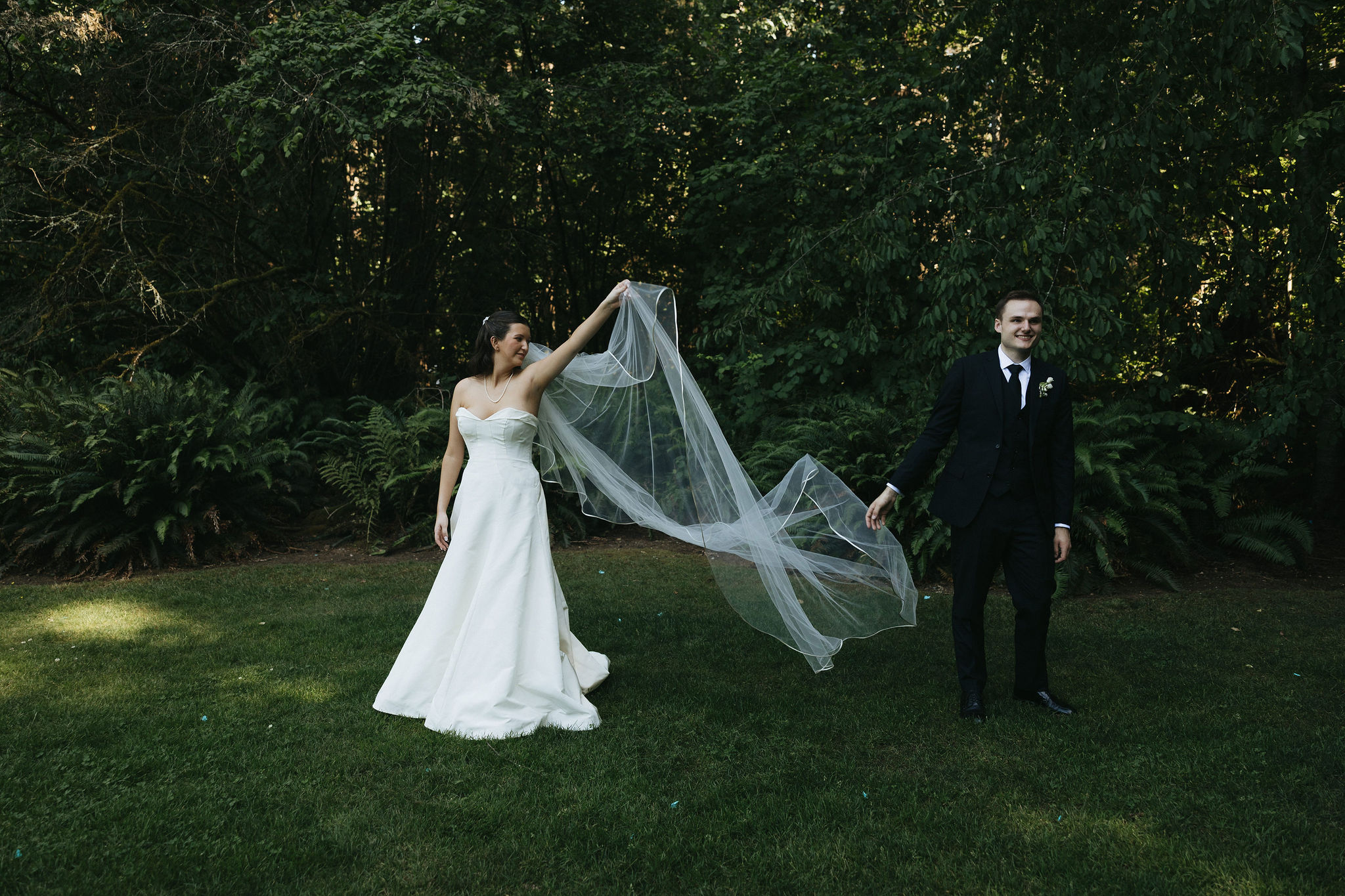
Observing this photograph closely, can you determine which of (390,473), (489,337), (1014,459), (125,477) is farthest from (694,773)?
(125,477)

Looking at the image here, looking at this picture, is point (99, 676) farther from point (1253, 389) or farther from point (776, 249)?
point (1253, 389)

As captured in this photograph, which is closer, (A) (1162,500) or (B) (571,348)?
(B) (571,348)

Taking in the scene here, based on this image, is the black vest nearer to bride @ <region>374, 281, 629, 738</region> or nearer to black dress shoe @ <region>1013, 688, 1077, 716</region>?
black dress shoe @ <region>1013, 688, 1077, 716</region>

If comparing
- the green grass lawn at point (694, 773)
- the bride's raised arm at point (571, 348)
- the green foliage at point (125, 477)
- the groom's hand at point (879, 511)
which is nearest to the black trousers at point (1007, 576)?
the green grass lawn at point (694, 773)

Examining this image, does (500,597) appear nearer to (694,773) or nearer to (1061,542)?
(694,773)

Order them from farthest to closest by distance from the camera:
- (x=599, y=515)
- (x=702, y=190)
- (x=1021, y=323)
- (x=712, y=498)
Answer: (x=702, y=190)
(x=599, y=515)
(x=712, y=498)
(x=1021, y=323)

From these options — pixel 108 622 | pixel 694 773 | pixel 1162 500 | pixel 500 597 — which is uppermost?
pixel 1162 500

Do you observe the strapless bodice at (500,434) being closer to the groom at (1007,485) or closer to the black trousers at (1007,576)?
the groom at (1007,485)

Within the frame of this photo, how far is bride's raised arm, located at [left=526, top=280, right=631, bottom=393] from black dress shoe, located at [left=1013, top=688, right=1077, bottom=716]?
10.0 ft

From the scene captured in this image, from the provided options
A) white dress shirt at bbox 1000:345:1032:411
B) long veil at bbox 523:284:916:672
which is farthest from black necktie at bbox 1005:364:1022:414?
long veil at bbox 523:284:916:672

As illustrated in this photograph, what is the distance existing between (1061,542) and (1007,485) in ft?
1.35

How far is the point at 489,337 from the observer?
4.85 m

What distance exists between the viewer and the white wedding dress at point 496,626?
4.41 meters

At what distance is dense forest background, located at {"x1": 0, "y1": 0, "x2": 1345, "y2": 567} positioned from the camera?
717cm
